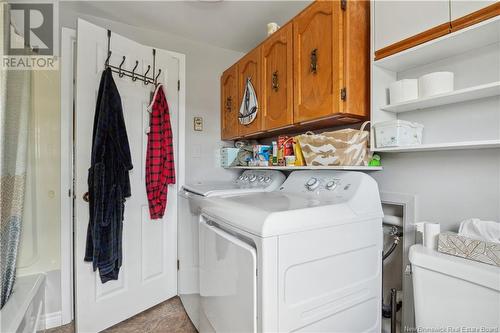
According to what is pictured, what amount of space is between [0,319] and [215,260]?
0.90 metres

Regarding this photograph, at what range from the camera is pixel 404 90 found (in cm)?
119

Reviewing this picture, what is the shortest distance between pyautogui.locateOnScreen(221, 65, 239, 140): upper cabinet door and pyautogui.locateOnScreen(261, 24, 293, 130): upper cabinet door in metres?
0.46

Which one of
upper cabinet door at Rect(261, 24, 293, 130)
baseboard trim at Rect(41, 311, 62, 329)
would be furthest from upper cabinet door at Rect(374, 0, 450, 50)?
baseboard trim at Rect(41, 311, 62, 329)

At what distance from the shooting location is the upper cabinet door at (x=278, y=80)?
158 cm

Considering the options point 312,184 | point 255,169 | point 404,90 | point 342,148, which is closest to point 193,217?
point 255,169

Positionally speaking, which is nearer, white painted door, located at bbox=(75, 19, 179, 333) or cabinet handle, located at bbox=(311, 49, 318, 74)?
cabinet handle, located at bbox=(311, 49, 318, 74)

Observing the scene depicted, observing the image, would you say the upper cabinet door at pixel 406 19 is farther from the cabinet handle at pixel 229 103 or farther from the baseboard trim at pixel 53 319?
the baseboard trim at pixel 53 319

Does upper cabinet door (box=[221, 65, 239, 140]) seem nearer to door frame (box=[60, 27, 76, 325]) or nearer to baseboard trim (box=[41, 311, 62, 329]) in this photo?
door frame (box=[60, 27, 76, 325])

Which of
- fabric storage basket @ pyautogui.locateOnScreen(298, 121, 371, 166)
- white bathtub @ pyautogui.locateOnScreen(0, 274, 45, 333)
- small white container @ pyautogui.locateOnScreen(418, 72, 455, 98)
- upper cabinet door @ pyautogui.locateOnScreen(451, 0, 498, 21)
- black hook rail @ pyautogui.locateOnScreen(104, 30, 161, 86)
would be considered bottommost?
white bathtub @ pyautogui.locateOnScreen(0, 274, 45, 333)

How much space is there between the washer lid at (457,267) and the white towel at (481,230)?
0.13 meters

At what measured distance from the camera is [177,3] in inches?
71.2

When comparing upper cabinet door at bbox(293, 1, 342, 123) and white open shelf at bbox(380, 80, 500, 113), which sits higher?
upper cabinet door at bbox(293, 1, 342, 123)

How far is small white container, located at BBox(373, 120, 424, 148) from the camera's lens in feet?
3.87

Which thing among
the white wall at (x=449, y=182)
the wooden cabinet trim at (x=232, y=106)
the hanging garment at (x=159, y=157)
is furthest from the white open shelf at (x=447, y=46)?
the hanging garment at (x=159, y=157)
